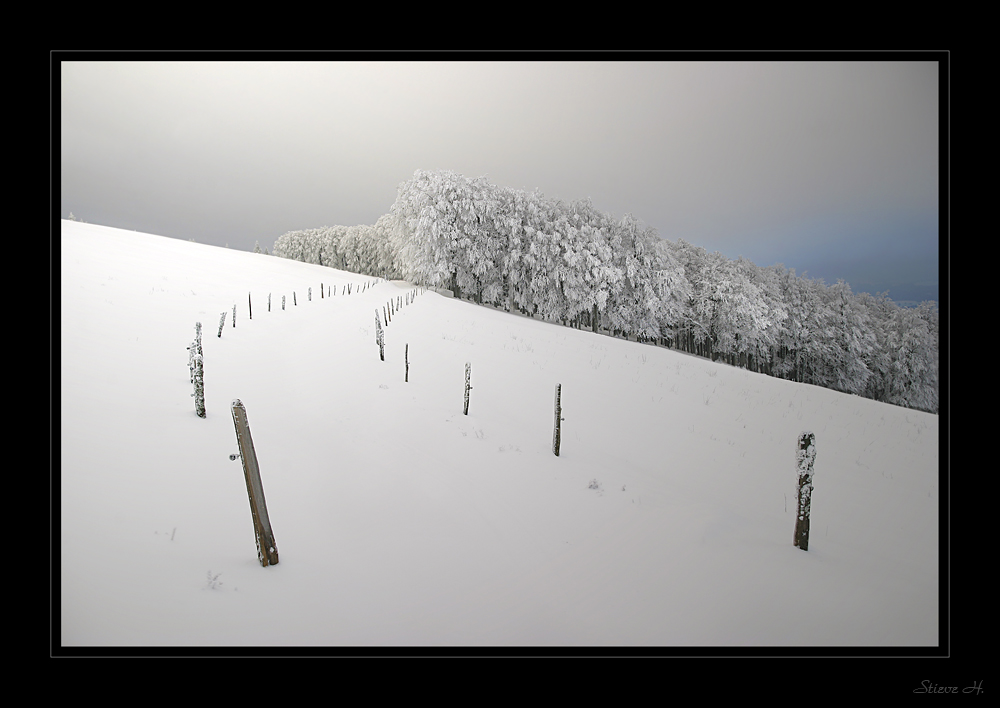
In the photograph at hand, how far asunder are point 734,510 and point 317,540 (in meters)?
6.29

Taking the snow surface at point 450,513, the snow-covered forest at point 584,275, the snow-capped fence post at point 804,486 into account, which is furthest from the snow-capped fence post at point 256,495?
the snow-covered forest at point 584,275

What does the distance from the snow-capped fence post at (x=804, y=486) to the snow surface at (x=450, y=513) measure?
0.27 meters

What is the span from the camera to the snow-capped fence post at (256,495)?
11.8 ft

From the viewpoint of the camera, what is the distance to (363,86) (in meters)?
4.73

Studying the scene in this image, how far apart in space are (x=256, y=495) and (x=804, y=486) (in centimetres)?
621

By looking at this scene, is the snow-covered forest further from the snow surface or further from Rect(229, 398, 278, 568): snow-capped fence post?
Rect(229, 398, 278, 568): snow-capped fence post

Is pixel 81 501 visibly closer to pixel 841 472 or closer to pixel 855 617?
pixel 855 617

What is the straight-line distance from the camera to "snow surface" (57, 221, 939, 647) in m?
3.44

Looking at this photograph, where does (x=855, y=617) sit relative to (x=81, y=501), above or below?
below

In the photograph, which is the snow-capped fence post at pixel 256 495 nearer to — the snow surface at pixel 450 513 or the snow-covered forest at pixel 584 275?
the snow surface at pixel 450 513

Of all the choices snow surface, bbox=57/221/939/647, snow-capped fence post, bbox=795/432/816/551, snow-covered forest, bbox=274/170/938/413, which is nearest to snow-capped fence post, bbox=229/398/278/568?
snow surface, bbox=57/221/939/647
